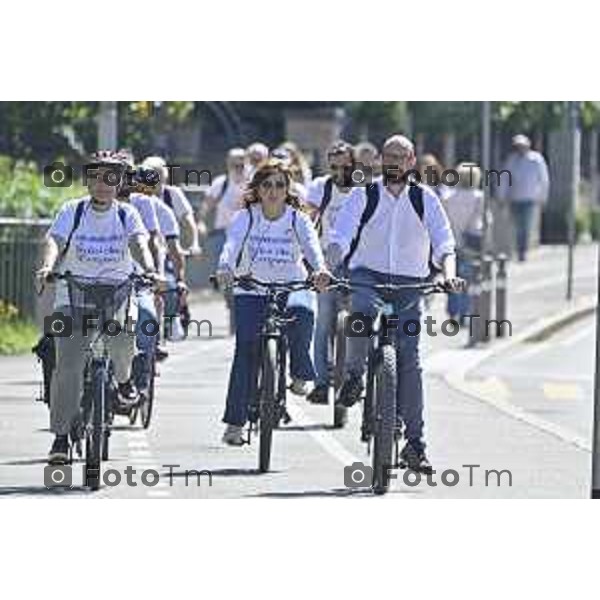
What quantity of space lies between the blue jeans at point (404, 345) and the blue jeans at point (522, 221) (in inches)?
526

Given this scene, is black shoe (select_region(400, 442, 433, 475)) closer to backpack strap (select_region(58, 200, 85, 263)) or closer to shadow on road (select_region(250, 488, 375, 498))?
shadow on road (select_region(250, 488, 375, 498))

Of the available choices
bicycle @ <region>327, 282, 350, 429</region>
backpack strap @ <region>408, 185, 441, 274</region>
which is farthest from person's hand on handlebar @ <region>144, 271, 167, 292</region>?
bicycle @ <region>327, 282, 350, 429</region>

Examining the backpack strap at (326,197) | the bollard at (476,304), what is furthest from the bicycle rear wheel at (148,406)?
the bollard at (476,304)

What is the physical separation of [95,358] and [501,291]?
1246cm

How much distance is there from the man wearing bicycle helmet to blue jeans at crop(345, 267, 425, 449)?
1098mm

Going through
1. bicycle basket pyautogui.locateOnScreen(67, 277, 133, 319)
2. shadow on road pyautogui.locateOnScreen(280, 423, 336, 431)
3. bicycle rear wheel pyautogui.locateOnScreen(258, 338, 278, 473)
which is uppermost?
bicycle basket pyautogui.locateOnScreen(67, 277, 133, 319)

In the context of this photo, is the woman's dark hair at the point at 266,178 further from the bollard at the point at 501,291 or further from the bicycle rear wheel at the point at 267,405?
the bollard at the point at 501,291

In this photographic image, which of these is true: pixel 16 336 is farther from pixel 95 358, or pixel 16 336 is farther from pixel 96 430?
pixel 96 430

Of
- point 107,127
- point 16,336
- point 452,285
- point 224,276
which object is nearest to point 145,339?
point 224,276

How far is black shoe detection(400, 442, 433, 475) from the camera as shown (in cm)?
1662

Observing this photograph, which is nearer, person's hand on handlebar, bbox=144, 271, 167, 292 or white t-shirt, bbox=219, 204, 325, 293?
person's hand on handlebar, bbox=144, 271, 167, 292

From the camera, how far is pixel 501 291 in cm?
2852
